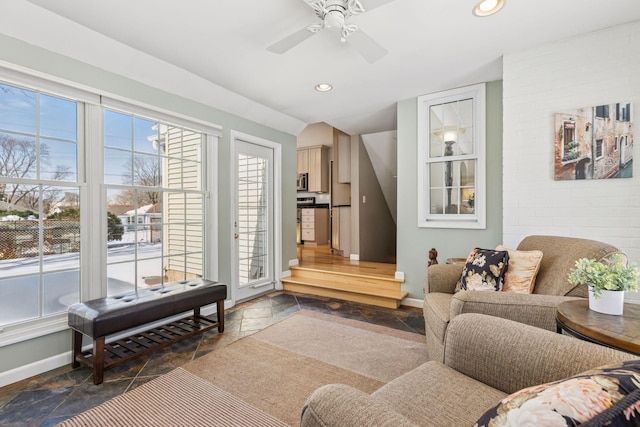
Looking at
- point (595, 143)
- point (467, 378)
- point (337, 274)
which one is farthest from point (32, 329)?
point (595, 143)

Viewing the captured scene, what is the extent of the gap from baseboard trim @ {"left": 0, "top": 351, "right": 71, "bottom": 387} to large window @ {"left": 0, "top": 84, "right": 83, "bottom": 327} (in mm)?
329

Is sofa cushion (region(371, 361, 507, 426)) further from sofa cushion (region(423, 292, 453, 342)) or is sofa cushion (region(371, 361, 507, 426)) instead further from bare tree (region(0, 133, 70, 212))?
bare tree (region(0, 133, 70, 212))

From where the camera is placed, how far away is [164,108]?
2979 millimetres

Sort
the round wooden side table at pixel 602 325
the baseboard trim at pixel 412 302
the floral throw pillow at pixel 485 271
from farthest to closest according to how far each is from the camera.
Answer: the baseboard trim at pixel 412 302
the floral throw pillow at pixel 485 271
the round wooden side table at pixel 602 325

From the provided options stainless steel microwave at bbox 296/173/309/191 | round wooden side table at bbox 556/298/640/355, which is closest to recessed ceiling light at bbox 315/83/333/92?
round wooden side table at bbox 556/298/640/355

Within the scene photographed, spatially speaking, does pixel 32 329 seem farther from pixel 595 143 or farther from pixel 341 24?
pixel 595 143

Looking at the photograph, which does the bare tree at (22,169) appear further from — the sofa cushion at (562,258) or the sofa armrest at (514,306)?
the sofa cushion at (562,258)

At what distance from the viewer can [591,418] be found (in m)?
0.47

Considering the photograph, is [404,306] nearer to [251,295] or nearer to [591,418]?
[251,295]

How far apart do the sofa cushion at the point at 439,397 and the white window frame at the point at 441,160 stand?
7.97 feet

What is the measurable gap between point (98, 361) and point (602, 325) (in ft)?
9.42

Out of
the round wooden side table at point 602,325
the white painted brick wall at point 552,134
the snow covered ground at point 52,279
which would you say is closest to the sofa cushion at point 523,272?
the round wooden side table at point 602,325

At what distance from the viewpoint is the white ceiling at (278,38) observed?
204cm

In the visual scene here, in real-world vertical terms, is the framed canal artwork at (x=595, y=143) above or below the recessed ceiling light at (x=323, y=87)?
below
